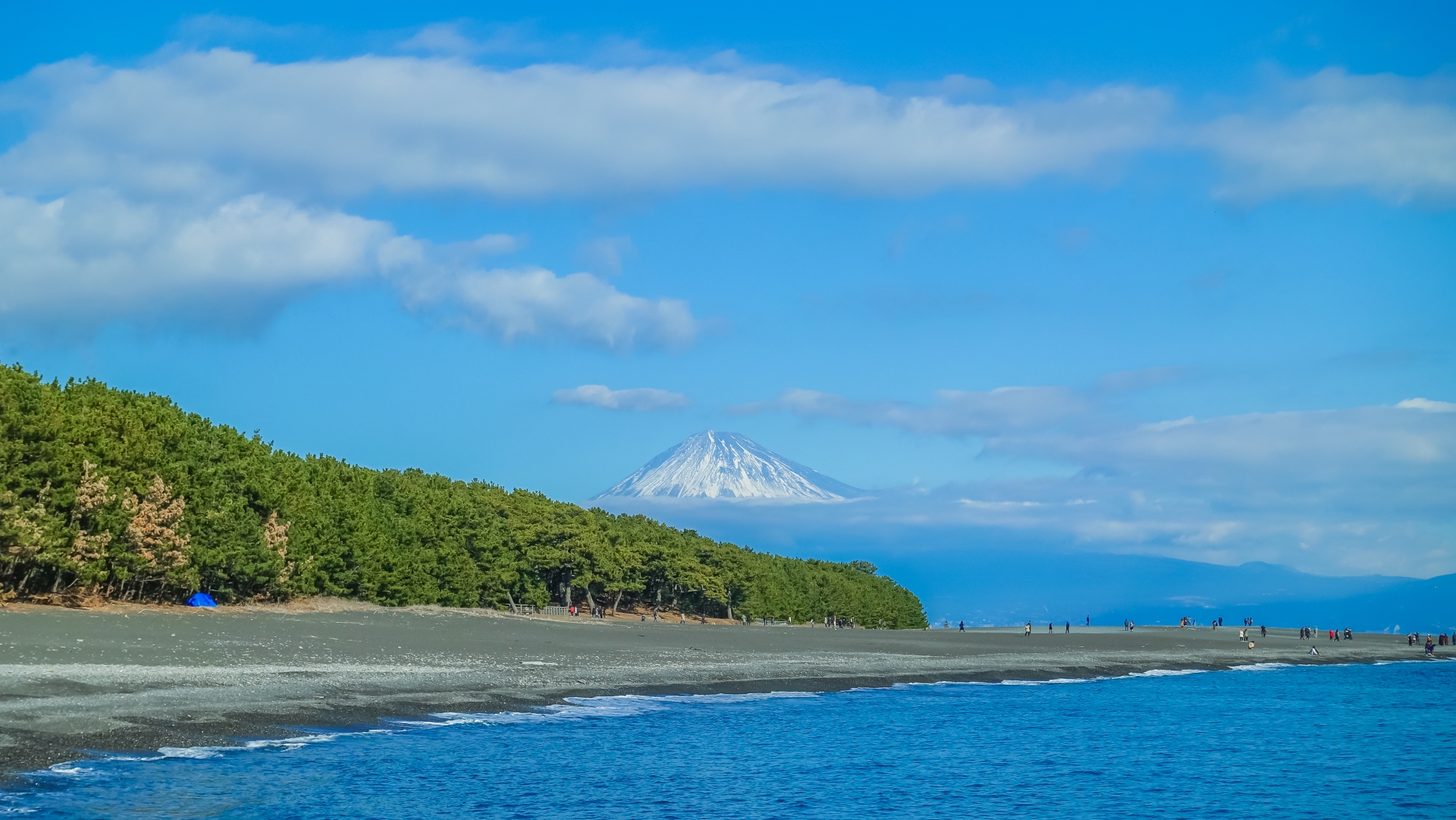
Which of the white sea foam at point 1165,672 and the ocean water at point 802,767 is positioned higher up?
the white sea foam at point 1165,672

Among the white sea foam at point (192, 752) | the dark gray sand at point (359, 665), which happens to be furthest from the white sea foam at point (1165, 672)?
the white sea foam at point (192, 752)

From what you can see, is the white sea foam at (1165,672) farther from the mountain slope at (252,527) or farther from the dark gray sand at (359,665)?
the mountain slope at (252,527)

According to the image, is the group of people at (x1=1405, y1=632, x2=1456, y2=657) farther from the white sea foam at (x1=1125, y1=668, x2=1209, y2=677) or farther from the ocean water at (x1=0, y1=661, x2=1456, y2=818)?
the ocean water at (x1=0, y1=661, x2=1456, y2=818)

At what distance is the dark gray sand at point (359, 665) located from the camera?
27766mm

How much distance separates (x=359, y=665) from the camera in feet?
138

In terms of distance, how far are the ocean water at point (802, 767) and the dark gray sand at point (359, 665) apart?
2166mm

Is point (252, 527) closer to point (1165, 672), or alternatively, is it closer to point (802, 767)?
point (802, 767)

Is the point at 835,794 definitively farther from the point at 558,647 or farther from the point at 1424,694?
the point at 1424,694

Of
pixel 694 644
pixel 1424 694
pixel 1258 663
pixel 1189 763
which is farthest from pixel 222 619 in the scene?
pixel 1258 663

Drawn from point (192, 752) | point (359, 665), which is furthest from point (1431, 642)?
point (192, 752)

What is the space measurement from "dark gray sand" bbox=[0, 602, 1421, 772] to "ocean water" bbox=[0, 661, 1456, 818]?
7.11 feet

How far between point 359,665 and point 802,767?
64.1 feet

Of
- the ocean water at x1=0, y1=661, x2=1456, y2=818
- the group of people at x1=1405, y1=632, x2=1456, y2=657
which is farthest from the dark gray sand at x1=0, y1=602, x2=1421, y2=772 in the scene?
the group of people at x1=1405, y1=632, x2=1456, y2=657

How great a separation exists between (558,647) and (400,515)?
4034 centimetres
